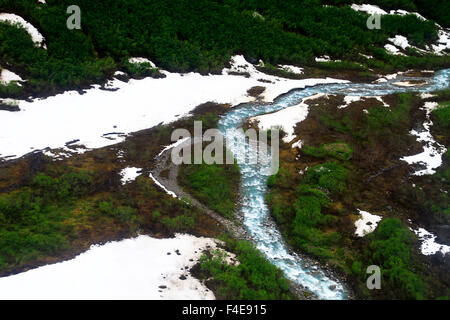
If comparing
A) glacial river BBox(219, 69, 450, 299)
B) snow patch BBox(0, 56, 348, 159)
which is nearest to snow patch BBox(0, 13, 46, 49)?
snow patch BBox(0, 56, 348, 159)

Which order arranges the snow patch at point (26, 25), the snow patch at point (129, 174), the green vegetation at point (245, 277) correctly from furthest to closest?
1. the snow patch at point (26, 25)
2. the snow patch at point (129, 174)
3. the green vegetation at point (245, 277)

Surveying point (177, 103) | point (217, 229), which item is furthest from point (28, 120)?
point (217, 229)

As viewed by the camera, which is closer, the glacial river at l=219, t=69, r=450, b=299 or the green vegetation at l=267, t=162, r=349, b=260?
the glacial river at l=219, t=69, r=450, b=299

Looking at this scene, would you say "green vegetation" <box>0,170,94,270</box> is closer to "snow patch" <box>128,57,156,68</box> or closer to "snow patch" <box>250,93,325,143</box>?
"snow patch" <box>250,93,325,143</box>

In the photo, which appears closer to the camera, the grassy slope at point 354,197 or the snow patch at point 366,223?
the grassy slope at point 354,197

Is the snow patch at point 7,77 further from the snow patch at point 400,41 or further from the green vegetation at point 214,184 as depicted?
the snow patch at point 400,41

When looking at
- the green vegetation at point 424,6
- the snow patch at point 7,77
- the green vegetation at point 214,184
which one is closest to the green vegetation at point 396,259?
the green vegetation at point 214,184
